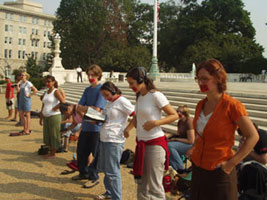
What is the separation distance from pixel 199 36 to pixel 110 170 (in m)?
43.9

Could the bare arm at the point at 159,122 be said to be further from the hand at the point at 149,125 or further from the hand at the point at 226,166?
the hand at the point at 226,166

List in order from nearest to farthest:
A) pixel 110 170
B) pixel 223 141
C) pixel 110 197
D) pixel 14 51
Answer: pixel 223 141, pixel 110 170, pixel 110 197, pixel 14 51

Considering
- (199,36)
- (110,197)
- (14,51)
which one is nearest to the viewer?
(110,197)

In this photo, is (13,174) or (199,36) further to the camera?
(199,36)

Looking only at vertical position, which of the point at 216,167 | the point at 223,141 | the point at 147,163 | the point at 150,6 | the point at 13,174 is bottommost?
the point at 13,174

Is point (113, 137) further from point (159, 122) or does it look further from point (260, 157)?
point (260, 157)

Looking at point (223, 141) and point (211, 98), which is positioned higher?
point (211, 98)

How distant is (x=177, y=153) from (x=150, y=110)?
2.12m

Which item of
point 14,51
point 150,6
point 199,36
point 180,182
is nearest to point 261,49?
point 199,36

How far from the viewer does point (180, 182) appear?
407 centimetres

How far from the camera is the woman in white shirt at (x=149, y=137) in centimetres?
316

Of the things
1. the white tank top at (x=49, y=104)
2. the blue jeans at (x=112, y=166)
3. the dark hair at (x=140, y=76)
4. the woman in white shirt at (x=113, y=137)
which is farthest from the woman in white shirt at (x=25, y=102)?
the dark hair at (x=140, y=76)

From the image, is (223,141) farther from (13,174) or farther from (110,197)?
(13,174)

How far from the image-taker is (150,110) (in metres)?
3.16
